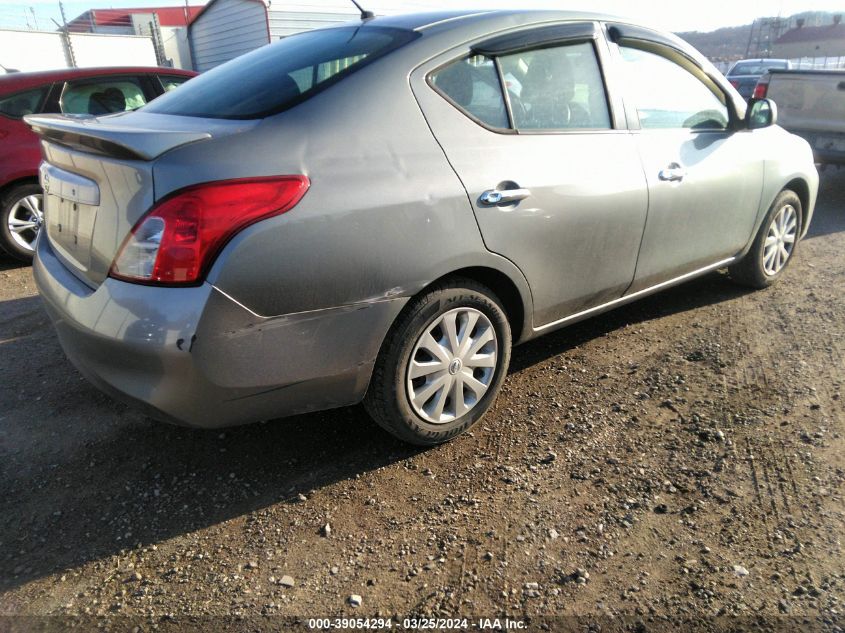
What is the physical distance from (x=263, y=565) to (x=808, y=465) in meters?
2.16

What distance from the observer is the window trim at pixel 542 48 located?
262cm

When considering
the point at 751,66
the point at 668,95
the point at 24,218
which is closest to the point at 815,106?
the point at 668,95

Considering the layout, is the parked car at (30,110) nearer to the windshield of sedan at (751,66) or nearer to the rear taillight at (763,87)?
the rear taillight at (763,87)

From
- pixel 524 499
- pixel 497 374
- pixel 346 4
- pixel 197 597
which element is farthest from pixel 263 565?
pixel 346 4

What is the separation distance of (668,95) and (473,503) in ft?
8.05

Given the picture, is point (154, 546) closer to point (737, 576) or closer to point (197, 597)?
point (197, 597)

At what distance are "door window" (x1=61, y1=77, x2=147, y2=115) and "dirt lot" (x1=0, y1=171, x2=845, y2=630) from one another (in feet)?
10.5

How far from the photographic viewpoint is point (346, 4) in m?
18.5

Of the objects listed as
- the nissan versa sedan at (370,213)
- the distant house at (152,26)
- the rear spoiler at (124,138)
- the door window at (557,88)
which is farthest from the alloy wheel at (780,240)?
the distant house at (152,26)

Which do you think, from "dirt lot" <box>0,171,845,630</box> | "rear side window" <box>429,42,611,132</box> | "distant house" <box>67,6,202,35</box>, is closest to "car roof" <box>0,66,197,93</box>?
"dirt lot" <box>0,171,845,630</box>

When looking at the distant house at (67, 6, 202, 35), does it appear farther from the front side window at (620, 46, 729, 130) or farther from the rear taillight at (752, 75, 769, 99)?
the front side window at (620, 46, 729, 130)

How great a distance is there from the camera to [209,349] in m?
2.09

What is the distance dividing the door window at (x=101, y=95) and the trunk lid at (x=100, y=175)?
12.0 feet

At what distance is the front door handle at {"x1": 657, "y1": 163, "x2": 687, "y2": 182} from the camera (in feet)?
11.0
